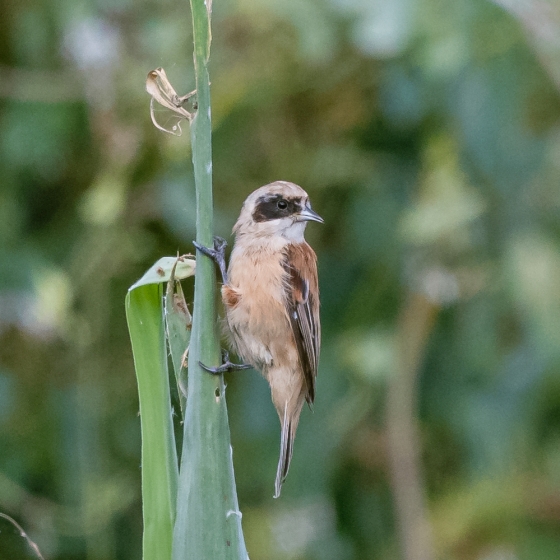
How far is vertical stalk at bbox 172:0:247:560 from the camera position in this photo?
1568 mm

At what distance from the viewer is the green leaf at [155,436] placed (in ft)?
5.48

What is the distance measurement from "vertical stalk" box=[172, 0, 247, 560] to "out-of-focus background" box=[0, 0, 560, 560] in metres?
1.87

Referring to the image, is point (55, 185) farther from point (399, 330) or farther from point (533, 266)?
point (533, 266)

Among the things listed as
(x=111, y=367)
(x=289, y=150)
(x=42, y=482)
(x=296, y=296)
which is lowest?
(x=42, y=482)

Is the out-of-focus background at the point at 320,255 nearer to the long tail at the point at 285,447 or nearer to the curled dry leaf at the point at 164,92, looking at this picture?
the long tail at the point at 285,447

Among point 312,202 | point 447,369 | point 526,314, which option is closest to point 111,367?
point 312,202

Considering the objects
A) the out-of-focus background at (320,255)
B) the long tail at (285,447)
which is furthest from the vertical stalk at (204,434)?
the out-of-focus background at (320,255)

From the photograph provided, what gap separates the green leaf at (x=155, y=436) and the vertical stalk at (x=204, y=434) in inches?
1.9

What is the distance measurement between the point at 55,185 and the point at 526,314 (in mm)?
2257

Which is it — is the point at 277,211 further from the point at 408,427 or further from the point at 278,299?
the point at 408,427

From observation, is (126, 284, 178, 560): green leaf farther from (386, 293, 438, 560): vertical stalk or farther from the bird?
(386, 293, 438, 560): vertical stalk

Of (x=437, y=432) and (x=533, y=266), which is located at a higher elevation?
(x=533, y=266)

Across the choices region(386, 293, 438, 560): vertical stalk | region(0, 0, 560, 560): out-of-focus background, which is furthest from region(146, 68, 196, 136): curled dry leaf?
region(386, 293, 438, 560): vertical stalk

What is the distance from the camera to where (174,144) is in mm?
3574
